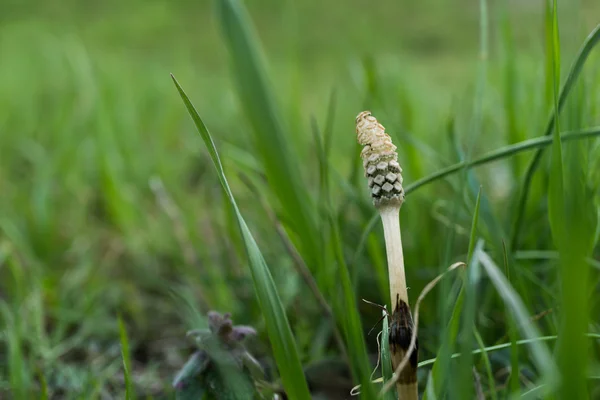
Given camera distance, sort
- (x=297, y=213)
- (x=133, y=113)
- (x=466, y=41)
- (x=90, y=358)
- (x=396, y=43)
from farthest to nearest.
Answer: (x=466, y=41) < (x=396, y=43) < (x=133, y=113) < (x=90, y=358) < (x=297, y=213)

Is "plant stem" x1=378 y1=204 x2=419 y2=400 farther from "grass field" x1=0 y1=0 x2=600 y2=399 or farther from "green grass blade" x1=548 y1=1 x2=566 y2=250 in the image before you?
"green grass blade" x1=548 y1=1 x2=566 y2=250

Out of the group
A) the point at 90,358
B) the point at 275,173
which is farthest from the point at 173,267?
the point at 275,173

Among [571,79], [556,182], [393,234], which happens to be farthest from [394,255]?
[571,79]

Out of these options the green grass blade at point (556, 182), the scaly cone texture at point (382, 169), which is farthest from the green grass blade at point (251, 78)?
the green grass blade at point (556, 182)

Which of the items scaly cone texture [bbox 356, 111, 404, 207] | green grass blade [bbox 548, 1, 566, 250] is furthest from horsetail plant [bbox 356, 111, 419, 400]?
green grass blade [bbox 548, 1, 566, 250]

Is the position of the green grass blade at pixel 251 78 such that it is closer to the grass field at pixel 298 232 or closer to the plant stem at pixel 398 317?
the grass field at pixel 298 232

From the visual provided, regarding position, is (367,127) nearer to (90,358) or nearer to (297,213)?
(297,213)
